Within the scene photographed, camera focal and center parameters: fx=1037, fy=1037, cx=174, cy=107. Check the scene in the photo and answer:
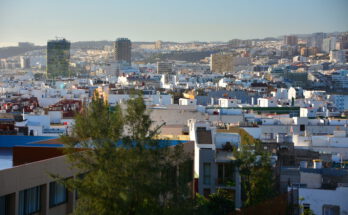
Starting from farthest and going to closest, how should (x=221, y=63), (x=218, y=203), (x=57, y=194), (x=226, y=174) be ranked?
(x=221, y=63), (x=226, y=174), (x=218, y=203), (x=57, y=194)

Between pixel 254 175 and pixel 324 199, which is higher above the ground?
pixel 254 175

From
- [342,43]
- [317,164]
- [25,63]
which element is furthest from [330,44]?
[317,164]

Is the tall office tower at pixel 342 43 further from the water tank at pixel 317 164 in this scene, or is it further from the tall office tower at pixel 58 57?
the water tank at pixel 317 164

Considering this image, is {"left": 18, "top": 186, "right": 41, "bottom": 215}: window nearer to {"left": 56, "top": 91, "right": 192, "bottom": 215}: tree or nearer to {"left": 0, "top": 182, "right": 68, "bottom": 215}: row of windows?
{"left": 0, "top": 182, "right": 68, "bottom": 215}: row of windows

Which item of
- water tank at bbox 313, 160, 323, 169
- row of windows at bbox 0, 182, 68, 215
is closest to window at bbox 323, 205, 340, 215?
water tank at bbox 313, 160, 323, 169

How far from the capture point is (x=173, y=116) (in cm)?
2991

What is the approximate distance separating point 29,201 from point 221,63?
133476mm

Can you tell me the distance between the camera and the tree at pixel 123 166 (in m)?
9.54

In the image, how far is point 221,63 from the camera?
144m

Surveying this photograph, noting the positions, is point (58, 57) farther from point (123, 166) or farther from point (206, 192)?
point (123, 166)

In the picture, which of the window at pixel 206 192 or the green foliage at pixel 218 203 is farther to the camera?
the window at pixel 206 192

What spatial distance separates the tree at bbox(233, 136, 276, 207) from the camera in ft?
46.7

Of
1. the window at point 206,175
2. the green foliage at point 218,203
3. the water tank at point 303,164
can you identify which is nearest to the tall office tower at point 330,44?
the water tank at point 303,164

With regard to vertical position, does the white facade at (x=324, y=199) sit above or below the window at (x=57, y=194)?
below
